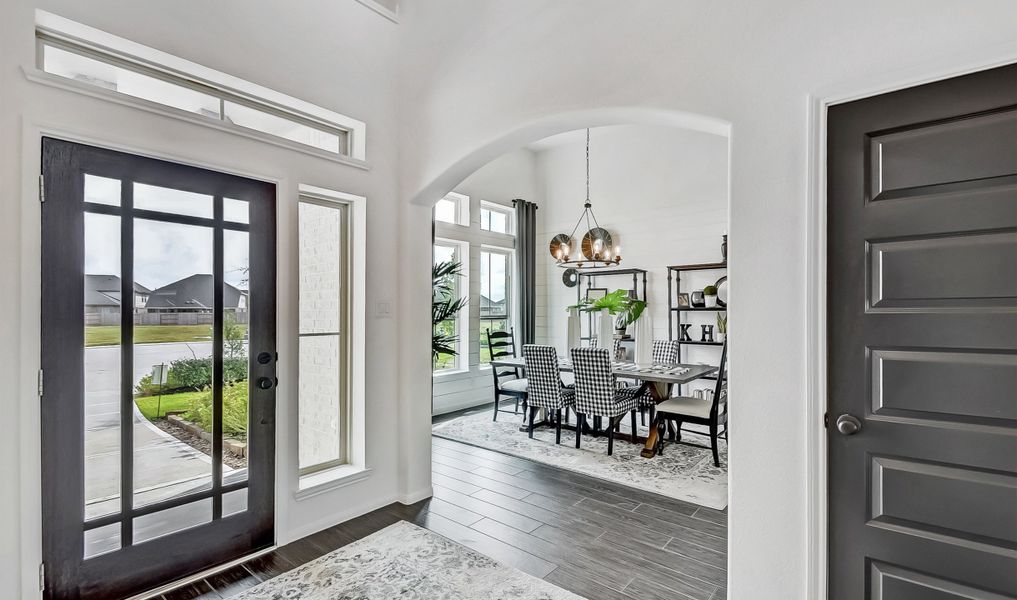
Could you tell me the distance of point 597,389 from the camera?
438cm

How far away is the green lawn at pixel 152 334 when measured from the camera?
7.10 ft

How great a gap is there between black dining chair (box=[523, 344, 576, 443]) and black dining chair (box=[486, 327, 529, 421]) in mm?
291

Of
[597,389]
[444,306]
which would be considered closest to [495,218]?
[444,306]

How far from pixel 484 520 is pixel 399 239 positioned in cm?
197

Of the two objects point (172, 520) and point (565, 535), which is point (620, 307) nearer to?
point (565, 535)

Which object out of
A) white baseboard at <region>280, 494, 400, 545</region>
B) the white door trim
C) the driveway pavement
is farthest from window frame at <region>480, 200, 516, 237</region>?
the white door trim

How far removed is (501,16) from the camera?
2.85 m

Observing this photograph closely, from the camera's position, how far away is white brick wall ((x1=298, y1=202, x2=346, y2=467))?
3.03 metres

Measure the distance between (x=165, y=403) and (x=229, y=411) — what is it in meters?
0.31

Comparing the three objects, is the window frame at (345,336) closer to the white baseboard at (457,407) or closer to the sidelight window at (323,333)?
the sidelight window at (323,333)

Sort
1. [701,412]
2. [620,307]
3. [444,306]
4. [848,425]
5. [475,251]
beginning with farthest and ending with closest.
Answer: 1. [475,251]
2. [444,306]
3. [620,307]
4. [701,412]
5. [848,425]

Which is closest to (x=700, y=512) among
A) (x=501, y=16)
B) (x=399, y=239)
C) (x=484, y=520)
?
(x=484, y=520)

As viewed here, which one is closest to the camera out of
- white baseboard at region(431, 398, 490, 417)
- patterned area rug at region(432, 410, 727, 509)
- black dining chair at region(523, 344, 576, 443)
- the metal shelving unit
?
patterned area rug at region(432, 410, 727, 509)

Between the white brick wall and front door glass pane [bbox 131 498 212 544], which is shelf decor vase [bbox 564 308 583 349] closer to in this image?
the white brick wall
